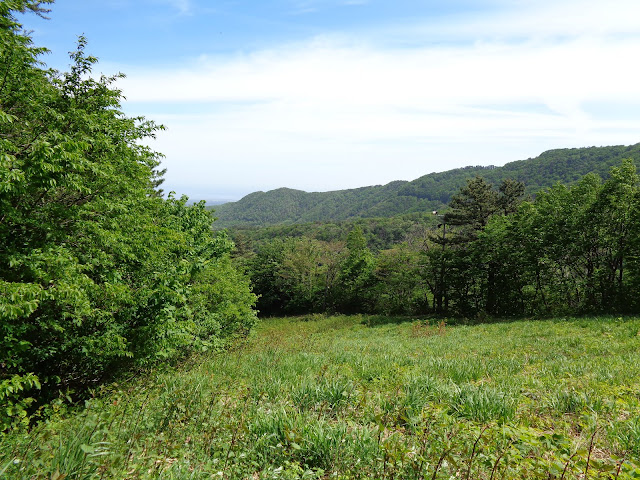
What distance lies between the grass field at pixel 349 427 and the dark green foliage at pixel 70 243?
6.04 feet

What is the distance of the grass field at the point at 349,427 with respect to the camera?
10.1 ft

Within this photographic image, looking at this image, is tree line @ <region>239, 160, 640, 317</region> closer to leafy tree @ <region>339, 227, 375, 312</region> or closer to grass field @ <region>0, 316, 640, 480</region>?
leafy tree @ <region>339, 227, 375, 312</region>

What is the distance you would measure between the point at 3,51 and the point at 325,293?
4773 cm

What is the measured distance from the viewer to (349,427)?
4.31 m

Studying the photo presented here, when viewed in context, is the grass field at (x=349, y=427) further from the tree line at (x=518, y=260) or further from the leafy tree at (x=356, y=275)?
the leafy tree at (x=356, y=275)

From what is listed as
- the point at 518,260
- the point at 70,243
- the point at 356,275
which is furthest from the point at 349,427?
the point at 356,275

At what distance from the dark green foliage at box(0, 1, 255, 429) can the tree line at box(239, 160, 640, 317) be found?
81.8 ft

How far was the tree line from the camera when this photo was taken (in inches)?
824

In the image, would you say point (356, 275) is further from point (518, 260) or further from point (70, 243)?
point (70, 243)

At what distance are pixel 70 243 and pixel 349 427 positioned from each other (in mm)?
7553

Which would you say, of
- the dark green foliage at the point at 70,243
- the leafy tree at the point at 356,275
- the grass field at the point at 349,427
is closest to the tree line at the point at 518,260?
the leafy tree at the point at 356,275

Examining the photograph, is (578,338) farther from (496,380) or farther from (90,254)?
(90,254)

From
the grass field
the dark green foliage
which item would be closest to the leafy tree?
the dark green foliage

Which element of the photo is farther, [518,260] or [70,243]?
[518,260]
